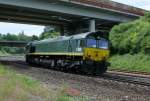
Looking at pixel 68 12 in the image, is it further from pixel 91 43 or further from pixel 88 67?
pixel 88 67

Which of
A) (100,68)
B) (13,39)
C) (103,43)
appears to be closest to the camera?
(100,68)

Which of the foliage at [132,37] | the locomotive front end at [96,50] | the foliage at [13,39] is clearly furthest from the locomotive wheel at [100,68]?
the foliage at [13,39]

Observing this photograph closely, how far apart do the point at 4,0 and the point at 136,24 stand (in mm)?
14513

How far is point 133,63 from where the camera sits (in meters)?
36.0

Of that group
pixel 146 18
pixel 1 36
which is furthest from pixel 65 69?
pixel 1 36

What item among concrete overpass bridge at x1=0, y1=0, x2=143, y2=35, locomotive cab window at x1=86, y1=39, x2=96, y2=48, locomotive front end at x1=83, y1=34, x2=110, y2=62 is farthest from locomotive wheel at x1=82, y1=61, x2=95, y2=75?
concrete overpass bridge at x1=0, y1=0, x2=143, y2=35

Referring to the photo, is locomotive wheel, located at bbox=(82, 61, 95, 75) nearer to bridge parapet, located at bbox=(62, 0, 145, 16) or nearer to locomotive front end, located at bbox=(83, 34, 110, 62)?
locomotive front end, located at bbox=(83, 34, 110, 62)

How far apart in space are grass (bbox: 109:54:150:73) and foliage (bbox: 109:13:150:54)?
40.1 inches

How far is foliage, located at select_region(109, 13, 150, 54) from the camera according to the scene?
125 feet

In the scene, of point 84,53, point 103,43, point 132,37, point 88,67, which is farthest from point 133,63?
point 84,53

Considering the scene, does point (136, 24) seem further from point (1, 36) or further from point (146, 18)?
point (1, 36)

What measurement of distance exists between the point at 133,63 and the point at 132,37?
5569 millimetres

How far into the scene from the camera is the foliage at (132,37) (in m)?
38.0

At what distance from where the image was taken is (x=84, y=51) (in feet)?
86.4
